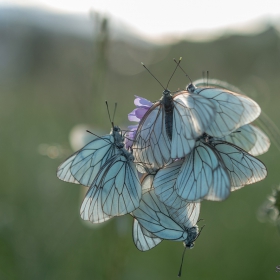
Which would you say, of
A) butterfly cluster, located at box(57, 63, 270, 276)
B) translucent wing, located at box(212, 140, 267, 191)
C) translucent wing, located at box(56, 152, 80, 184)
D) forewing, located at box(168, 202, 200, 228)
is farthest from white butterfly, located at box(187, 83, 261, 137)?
translucent wing, located at box(56, 152, 80, 184)

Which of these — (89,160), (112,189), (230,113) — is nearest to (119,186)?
(112,189)

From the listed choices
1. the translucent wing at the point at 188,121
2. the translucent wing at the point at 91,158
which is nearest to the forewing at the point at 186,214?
the translucent wing at the point at 188,121

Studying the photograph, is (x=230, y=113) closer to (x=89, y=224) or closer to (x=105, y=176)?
(x=105, y=176)

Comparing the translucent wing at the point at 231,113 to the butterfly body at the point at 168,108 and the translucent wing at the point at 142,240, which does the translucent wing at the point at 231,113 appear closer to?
the butterfly body at the point at 168,108

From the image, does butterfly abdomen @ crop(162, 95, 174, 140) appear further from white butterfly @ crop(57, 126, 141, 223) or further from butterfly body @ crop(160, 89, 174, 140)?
white butterfly @ crop(57, 126, 141, 223)

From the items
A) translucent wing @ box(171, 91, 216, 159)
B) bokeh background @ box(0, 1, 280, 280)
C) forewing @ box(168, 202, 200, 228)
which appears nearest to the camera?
translucent wing @ box(171, 91, 216, 159)

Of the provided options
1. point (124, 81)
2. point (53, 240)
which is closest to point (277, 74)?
point (124, 81)

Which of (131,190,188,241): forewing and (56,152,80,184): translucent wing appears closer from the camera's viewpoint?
(131,190,188,241): forewing
